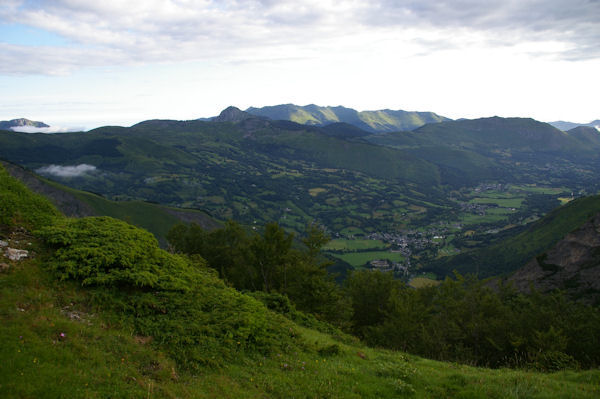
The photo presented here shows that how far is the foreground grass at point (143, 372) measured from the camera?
36.0 feet

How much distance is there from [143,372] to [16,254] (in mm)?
10114

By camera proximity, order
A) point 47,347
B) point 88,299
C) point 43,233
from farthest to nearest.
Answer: point 43,233 → point 88,299 → point 47,347

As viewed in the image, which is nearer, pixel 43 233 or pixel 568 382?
pixel 568 382

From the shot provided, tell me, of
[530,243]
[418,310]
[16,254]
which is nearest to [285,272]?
[418,310]

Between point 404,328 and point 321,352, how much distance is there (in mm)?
20244

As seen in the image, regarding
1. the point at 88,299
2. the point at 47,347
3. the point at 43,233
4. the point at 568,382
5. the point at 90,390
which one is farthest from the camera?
the point at 43,233

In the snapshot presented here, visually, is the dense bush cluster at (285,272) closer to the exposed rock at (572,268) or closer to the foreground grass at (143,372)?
the foreground grass at (143,372)

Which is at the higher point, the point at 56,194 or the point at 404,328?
the point at 56,194

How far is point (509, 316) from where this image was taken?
35.5 m

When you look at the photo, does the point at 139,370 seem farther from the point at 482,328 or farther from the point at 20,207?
the point at 482,328

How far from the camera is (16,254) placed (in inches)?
663

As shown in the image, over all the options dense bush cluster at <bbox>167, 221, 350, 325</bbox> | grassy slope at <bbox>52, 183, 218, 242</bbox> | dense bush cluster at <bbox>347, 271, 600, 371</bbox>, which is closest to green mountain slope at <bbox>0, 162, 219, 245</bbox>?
grassy slope at <bbox>52, 183, 218, 242</bbox>

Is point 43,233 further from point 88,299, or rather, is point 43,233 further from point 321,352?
point 321,352

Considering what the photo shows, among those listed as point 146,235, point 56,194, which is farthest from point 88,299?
point 56,194
